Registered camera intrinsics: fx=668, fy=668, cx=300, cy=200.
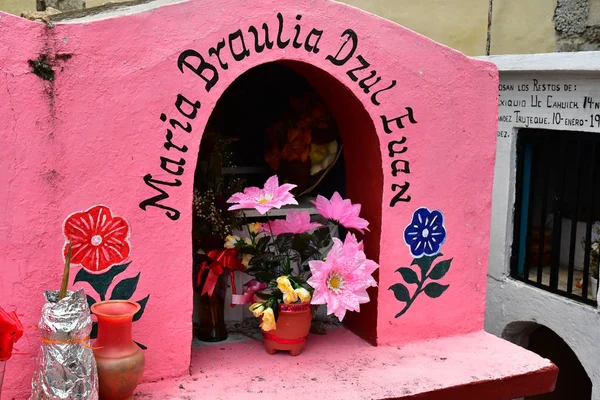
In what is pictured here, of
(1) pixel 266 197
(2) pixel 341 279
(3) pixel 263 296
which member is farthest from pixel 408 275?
(1) pixel 266 197

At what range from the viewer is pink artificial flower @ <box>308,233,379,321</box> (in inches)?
126

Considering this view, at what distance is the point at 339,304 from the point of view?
322 centimetres

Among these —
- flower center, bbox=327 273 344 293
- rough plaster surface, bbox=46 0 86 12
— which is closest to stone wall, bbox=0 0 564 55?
rough plaster surface, bbox=46 0 86 12

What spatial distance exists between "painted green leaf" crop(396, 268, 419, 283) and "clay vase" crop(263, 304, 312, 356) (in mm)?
543

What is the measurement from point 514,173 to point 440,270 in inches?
99.3

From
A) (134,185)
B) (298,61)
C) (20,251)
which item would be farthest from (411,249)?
(20,251)

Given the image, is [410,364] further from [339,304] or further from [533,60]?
[533,60]

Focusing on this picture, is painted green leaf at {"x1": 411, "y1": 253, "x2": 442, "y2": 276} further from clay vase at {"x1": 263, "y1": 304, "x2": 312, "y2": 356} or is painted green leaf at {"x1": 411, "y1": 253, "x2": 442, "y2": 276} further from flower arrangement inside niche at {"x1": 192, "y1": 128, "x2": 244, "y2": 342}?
flower arrangement inside niche at {"x1": 192, "y1": 128, "x2": 244, "y2": 342}

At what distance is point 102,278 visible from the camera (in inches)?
113

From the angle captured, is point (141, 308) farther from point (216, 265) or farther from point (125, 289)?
point (216, 265)

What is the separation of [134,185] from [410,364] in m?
1.62

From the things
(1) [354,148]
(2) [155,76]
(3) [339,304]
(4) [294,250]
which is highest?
(2) [155,76]

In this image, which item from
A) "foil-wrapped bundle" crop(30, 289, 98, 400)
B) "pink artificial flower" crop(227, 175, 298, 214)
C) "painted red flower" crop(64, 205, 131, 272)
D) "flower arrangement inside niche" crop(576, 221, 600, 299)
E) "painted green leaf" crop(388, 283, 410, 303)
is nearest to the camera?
"foil-wrapped bundle" crop(30, 289, 98, 400)

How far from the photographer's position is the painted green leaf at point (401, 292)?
11.6ft
